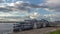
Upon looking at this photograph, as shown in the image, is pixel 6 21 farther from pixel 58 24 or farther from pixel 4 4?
pixel 58 24

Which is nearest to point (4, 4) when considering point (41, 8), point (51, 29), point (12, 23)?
point (12, 23)

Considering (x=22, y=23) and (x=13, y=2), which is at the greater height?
(x=13, y=2)

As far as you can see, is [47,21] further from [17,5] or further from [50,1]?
[17,5]

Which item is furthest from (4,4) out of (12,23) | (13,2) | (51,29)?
(51,29)

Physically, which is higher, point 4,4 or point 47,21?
point 4,4

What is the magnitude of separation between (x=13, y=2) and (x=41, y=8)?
46 centimetres

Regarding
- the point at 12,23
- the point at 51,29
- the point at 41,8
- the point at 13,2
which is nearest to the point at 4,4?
the point at 13,2

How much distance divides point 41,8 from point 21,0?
343 mm

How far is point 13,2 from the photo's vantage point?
2955 millimetres

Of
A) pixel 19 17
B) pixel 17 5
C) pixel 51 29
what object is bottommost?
pixel 51 29

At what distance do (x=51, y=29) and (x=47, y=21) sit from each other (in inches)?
5.6

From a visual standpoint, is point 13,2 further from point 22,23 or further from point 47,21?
point 47,21

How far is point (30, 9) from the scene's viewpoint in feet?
9.73

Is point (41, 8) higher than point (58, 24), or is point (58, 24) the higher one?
point (41, 8)
